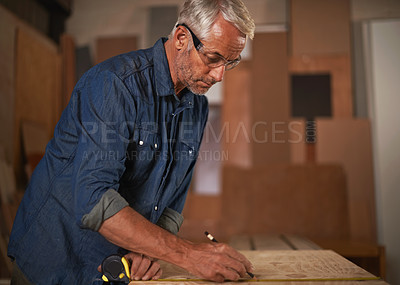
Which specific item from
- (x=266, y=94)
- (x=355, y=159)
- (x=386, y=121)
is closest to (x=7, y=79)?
(x=266, y=94)

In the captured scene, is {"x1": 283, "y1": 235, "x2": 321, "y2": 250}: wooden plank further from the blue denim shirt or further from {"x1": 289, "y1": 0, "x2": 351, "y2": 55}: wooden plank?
{"x1": 289, "y1": 0, "x2": 351, "y2": 55}: wooden plank

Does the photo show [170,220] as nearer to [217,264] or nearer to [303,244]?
[217,264]

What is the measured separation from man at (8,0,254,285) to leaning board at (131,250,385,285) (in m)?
0.06

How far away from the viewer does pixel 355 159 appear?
167 inches

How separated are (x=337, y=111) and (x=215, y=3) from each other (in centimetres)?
345

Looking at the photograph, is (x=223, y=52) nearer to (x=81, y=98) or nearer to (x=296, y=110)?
(x=81, y=98)

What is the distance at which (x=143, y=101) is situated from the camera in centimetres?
127

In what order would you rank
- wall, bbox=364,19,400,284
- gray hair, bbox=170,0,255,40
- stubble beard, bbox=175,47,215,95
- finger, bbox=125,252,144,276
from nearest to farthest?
finger, bbox=125,252,144,276, gray hair, bbox=170,0,255,40, stubble beard, bbox=175,47,215,95, wall, bbox=364,19,400,284

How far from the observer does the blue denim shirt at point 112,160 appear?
45.3 inches

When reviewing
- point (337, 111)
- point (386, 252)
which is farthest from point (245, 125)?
point (386, 252)

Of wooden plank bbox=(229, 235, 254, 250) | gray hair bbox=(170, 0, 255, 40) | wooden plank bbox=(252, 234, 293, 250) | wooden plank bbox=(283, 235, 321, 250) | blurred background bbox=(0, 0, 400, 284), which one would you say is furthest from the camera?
blurred background bbox=(0, 0, 400, 284)

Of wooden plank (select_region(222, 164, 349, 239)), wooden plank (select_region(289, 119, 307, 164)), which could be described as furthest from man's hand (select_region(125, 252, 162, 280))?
wooden plank (select_region(289, 119, 307, 164))

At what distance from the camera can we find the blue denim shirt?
115 cm

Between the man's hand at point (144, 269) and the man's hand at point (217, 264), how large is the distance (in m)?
0.11
